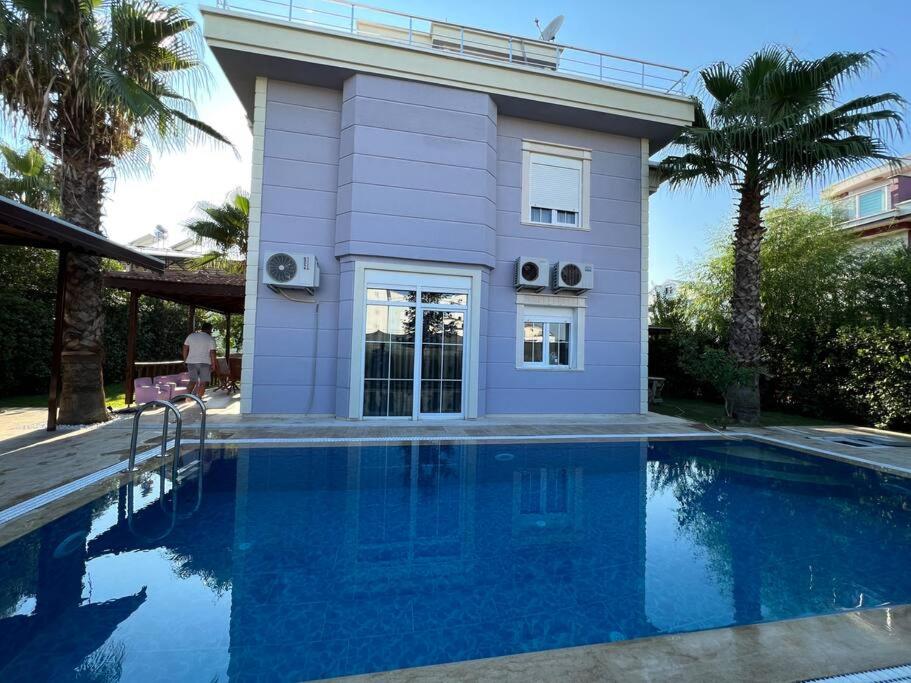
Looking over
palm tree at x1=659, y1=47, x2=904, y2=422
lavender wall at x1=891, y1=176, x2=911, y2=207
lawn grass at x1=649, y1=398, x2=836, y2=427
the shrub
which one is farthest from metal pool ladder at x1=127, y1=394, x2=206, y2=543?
lavender wall at x1=891, y1=176, x2=911, y2=207

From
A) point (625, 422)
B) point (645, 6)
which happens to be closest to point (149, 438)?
point (625, 422)

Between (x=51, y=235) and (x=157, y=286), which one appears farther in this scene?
(x=157, y=286)

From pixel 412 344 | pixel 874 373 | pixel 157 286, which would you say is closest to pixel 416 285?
pixel 412 344

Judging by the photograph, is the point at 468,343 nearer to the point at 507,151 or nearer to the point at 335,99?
the point at 507,151

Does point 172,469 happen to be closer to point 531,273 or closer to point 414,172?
point 414,172

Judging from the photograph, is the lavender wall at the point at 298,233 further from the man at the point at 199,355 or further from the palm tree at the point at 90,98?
the man at the point at 199,355

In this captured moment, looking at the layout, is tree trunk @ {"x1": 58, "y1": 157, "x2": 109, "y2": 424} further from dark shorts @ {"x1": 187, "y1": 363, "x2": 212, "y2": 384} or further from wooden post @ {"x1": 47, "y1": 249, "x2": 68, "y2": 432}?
dark shorts @ {"x1": 187, "y1": 363, "x2": 212, "y2": 384}

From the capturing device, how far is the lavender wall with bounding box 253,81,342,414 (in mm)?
8867

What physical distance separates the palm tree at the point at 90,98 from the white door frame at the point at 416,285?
13.2 ft

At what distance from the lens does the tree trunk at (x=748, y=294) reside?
31.9 ft

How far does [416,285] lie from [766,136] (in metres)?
7.02

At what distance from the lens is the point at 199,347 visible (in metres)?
10.1

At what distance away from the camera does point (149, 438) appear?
6.88 m

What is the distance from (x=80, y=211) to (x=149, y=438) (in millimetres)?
4039
